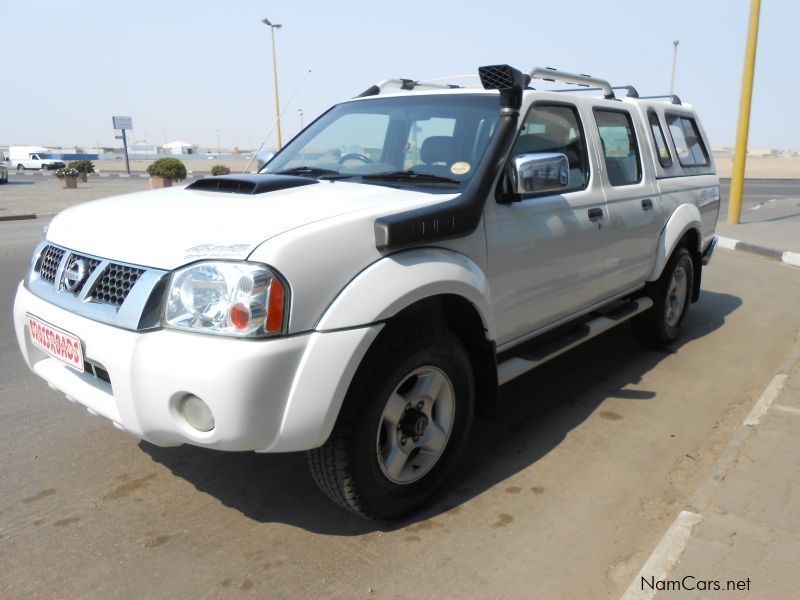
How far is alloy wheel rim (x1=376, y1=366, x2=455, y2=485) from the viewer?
2.77 m

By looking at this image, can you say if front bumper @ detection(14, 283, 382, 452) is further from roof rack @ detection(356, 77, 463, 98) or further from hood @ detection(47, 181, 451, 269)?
roof rack @ detection(356, 77, 463, 98)

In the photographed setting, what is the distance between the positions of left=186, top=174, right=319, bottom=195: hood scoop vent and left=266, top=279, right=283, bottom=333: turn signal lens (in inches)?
32.8

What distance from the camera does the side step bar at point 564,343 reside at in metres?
3.48

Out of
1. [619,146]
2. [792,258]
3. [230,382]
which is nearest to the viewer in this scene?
[230,382]

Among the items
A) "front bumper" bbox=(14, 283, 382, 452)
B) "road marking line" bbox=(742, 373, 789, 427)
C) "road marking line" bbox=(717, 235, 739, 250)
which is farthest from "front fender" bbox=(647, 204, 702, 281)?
"road marking line" bbox=(717, 235, 739, 250)

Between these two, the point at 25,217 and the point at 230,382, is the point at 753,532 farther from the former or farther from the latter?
the point at 25,217

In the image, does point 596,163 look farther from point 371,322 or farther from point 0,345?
point 0,345

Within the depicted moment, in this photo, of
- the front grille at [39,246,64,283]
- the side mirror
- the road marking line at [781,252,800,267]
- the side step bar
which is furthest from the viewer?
the road marking line at [781,252,800,267]

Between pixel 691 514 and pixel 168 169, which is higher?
pixel 168 169

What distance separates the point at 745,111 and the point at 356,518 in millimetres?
13186

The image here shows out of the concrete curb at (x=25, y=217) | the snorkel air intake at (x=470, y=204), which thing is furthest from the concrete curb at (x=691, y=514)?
the concrete curb at (x=25, y=217)

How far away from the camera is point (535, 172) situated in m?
3.22

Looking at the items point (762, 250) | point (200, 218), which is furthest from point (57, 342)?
point (762, 250)

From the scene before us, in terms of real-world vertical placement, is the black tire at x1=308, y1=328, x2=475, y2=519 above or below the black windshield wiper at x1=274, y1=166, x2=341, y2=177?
below
